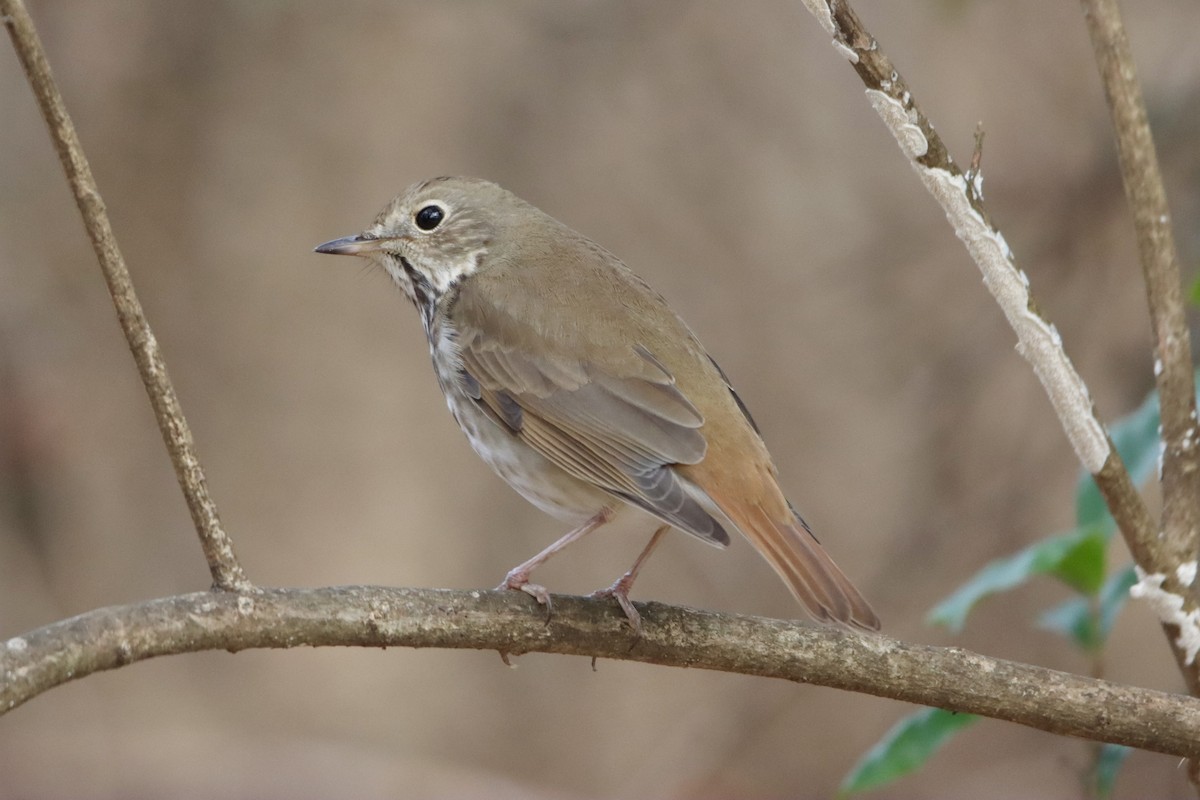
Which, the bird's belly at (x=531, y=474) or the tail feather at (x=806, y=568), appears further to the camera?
the bird's belly at (x=531, y=474)

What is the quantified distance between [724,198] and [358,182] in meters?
1.90

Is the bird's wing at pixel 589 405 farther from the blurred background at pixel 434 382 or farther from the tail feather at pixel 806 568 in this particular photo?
the blurred background at pixel 434 382

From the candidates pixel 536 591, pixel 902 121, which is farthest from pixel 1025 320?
pixel 536 591

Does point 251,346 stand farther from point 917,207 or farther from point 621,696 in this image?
point 917,207

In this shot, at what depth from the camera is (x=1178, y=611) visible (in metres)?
2.61

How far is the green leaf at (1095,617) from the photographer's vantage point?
10.5 feet

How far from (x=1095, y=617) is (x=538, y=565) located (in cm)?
136

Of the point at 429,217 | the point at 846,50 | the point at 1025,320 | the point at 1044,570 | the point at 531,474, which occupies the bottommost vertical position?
the point at 1044,570

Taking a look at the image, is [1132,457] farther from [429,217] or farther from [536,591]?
[429,217]

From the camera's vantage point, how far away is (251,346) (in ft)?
21.8

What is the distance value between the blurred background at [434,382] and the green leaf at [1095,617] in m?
2.78

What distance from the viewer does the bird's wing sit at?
10.4ft

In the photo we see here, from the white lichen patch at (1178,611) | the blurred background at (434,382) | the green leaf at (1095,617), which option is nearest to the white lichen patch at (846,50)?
the white lichen patch at (1178,611)

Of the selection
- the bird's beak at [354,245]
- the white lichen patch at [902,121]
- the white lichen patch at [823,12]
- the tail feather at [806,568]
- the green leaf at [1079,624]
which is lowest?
the green leaf at [1079,624]
